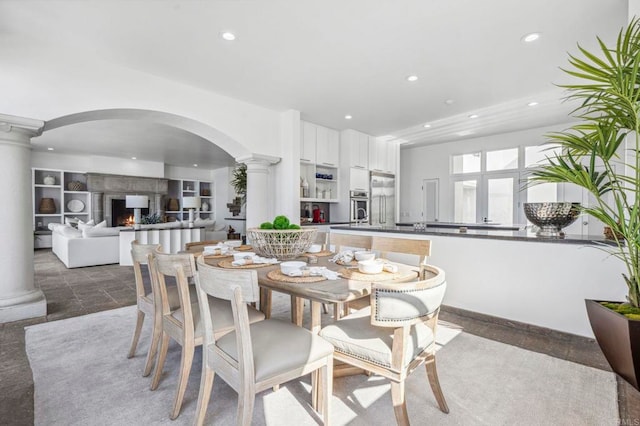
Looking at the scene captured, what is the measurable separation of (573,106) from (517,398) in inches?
182

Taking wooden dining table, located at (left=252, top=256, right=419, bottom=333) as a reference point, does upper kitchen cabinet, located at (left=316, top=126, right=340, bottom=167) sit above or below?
above

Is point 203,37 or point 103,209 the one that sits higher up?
point 203,37

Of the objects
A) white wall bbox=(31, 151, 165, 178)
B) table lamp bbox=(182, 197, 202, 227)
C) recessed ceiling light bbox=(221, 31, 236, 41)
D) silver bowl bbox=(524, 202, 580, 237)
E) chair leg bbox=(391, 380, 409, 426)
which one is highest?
recessed ceiling light bbox=(221, 31, 236, 41)

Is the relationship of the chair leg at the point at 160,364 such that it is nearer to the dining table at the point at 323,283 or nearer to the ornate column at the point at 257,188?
the dining table at the point at 323,283

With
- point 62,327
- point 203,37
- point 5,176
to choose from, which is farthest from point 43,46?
point 62,327

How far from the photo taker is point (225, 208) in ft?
35.8

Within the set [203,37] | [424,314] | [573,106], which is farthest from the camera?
[573,106]

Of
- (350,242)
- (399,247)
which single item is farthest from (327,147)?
(399,247)

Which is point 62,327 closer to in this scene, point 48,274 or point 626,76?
point 48,274

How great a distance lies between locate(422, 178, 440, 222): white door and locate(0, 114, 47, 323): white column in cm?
670

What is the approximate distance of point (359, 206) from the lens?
239 inches

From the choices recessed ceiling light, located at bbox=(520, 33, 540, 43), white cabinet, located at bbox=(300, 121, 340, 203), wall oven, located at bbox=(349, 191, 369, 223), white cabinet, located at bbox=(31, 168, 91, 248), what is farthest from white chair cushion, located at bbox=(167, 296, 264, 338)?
white cabinet, located at bbox=(31, 168, 91, 248)

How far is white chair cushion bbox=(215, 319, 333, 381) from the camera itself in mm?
Result: 1288

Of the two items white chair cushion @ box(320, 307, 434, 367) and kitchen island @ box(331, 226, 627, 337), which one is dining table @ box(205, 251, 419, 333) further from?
kitchen island @ box(331, 226, 627, 337)
